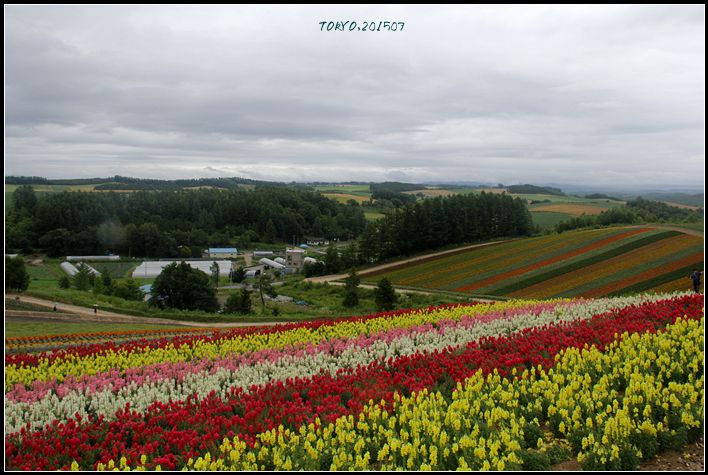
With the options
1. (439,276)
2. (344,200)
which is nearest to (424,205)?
(439,276)

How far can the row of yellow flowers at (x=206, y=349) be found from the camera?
12172 millimetres

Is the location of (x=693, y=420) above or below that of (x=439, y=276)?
above

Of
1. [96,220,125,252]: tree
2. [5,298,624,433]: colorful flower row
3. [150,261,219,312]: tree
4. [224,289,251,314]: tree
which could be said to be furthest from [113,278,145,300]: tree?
[96,220,125,252]: tree

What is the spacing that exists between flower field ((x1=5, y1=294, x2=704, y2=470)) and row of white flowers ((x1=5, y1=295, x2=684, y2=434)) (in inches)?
2.1

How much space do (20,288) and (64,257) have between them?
62091mm

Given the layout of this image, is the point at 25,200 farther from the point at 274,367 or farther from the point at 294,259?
the point at 274,367

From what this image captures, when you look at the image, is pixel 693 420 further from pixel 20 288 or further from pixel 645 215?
pixel 645 215

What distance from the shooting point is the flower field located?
6.56 metres

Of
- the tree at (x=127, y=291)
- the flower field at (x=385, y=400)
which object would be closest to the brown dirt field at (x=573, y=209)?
the tree at (x=127, y=291)

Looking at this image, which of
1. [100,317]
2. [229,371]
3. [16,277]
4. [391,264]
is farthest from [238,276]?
[229,371]

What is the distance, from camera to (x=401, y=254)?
253ft

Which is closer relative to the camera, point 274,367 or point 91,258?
point 274,367

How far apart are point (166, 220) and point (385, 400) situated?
393ft

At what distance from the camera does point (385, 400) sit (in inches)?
336
